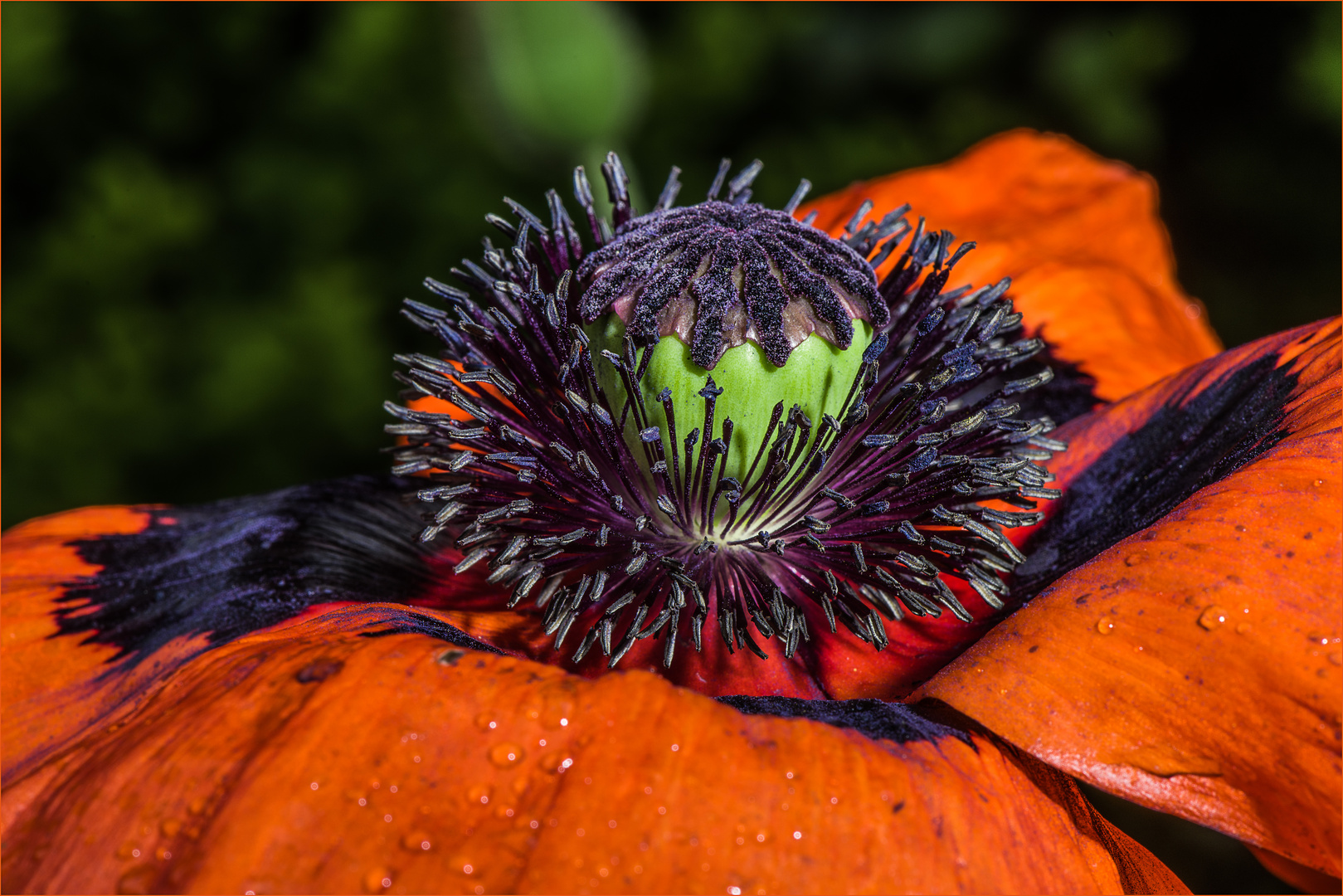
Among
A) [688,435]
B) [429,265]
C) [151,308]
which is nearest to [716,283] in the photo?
[688,435]

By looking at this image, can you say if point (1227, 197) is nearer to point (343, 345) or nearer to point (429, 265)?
point (429, 265)

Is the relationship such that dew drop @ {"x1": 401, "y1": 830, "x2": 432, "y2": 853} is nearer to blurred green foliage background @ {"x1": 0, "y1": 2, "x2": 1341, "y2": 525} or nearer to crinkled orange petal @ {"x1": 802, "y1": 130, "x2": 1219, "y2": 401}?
crinkled orange petal @ {"x1": 802, "y1": 130, "x2": 1219, "y2": 401}

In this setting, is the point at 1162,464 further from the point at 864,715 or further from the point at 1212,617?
the point at 864,715

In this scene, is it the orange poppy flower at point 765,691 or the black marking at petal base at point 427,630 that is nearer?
the orange poppy flower at point 765,691

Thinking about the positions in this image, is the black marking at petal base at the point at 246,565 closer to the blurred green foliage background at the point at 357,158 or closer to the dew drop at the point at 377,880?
the dew drop at the point at 377,880

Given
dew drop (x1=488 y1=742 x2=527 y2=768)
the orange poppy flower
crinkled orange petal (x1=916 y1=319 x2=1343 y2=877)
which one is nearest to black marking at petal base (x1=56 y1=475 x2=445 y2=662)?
the orange poppy flower

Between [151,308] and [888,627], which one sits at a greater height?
[888,627]

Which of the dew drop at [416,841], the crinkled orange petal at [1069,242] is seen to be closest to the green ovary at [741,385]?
the dew drop at [416,841]
